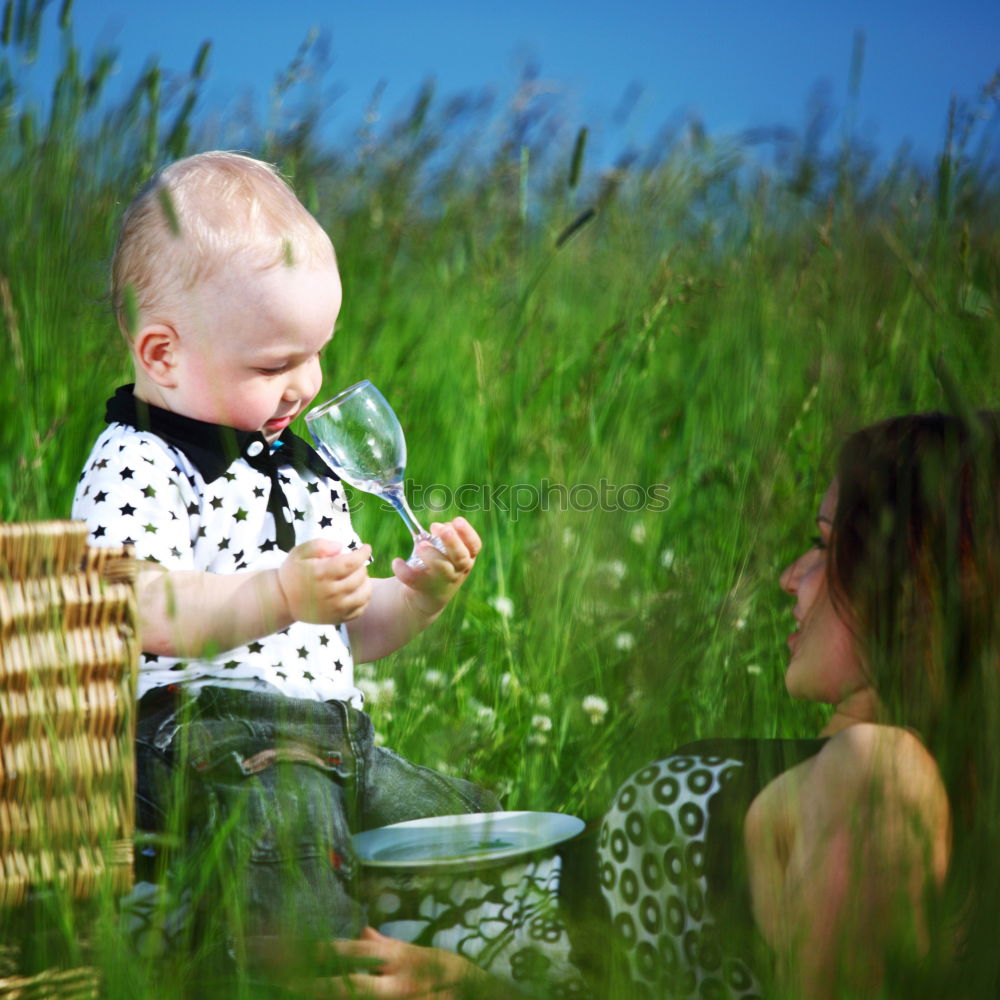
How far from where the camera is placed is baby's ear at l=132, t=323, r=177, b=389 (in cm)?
154

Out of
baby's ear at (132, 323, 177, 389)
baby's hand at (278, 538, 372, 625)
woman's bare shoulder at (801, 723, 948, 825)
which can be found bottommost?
woman's bare shoulder at (801, 723, 948, 825)

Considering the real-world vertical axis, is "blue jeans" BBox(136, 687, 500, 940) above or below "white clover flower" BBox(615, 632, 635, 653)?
below

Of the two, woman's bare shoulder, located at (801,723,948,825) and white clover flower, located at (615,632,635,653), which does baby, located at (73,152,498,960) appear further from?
woman's bare shoulder, located at (801,723,948,825)

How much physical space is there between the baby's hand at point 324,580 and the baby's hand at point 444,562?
0.68 feet

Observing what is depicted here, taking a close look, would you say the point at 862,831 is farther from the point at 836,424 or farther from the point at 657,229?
the point at 657,229

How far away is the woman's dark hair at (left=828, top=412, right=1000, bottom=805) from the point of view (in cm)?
100

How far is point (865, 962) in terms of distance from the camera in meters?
0.97

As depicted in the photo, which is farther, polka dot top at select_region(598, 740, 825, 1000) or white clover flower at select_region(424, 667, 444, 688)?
white clover flower at select_region(424, 667, 444, 688)

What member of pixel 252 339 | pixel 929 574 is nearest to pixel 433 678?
pixel 252 339

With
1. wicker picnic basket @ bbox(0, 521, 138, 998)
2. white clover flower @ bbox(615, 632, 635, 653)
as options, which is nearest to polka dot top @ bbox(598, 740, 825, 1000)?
wicker picnic basket @ bbox(0, 521, 138, 998)

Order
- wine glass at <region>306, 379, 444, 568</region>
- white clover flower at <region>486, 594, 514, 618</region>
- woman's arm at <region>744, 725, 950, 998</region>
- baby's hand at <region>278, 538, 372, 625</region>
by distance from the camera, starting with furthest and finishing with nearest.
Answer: white clover flower at <region>486, 594, 514, 618</region> → wine glass at <region>306, 379, 444, 568</region> → baby's hand at <region>278, 538, 372, 625</region> → woman's arm at <region>744, 725, 950, 998</region>

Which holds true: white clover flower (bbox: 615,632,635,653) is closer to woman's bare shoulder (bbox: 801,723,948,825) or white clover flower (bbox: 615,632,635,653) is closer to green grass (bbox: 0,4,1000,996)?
green grass (bbox: 0,4,1000,996)

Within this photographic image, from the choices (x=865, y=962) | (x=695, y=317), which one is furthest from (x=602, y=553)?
(x=695, y=317)

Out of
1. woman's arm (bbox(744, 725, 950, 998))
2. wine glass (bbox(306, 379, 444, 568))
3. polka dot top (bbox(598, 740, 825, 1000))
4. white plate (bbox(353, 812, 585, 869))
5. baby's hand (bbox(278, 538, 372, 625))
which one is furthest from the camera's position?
wine glass (bbox(306, 379, 444, 568))
